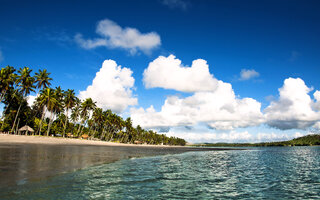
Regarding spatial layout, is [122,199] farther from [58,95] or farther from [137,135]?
[137,135]

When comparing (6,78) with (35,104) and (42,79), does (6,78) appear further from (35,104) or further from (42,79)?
(35,104)

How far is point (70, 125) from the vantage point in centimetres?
11744

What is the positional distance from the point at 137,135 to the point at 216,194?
175501 mm

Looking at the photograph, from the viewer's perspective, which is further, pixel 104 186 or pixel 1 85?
pixel 1 85

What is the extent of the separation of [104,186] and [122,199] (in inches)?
102

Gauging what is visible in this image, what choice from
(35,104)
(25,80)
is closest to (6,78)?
(25,80)

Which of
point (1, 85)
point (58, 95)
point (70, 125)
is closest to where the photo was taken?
point (1, 85)

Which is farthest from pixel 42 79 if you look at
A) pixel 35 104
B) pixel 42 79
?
pixel 35 104

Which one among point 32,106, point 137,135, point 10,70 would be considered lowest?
point 137,135

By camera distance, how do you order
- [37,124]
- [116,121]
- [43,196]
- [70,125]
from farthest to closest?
[116,121], [70,125], [37,124], [43,196]

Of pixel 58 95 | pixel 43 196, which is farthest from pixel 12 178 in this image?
pixel 58 95

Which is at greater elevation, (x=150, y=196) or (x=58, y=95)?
(x=58, y=95)

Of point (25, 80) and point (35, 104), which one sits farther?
point (35, 104)

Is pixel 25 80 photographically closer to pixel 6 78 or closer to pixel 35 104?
pixel 6 78
